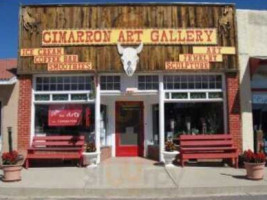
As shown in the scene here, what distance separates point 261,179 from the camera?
41.1ft

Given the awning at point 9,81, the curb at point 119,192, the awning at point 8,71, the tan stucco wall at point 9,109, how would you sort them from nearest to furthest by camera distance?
the curb at point 119,192 → the awning at point 9,81 → the awning at point 8,71 → the tan stucco wall at point 9,109

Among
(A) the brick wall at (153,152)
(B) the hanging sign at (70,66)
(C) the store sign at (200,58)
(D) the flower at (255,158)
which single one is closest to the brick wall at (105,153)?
(A) the brick wall at (153,152)

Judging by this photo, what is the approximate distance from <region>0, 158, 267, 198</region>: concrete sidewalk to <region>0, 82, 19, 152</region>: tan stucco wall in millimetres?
1812

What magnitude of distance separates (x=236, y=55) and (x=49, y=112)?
6.93 metres

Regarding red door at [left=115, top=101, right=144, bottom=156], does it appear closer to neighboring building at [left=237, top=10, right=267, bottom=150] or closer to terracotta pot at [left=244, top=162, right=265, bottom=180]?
neighboring building at [left=237, top=10, right=267, bottom=150]

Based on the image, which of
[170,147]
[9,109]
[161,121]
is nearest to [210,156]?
[170,147]

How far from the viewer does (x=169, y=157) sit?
1488cm

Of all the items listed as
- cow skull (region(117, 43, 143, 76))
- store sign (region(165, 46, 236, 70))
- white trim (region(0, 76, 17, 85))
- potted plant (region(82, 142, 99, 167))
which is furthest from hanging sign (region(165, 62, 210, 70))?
white trim (region(0, 76, 17, 85))

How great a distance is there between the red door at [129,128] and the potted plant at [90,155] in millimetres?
2212

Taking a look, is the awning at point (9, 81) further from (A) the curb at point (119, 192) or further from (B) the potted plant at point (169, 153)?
(B) the potted plant at point (169, 153)

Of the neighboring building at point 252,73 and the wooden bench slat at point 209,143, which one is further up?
the neighboring building at point 252,73

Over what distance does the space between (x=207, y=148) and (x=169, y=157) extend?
1310mm

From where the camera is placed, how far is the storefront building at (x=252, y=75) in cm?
1623

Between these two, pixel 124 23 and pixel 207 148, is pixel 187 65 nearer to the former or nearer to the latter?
pixel 124 23
